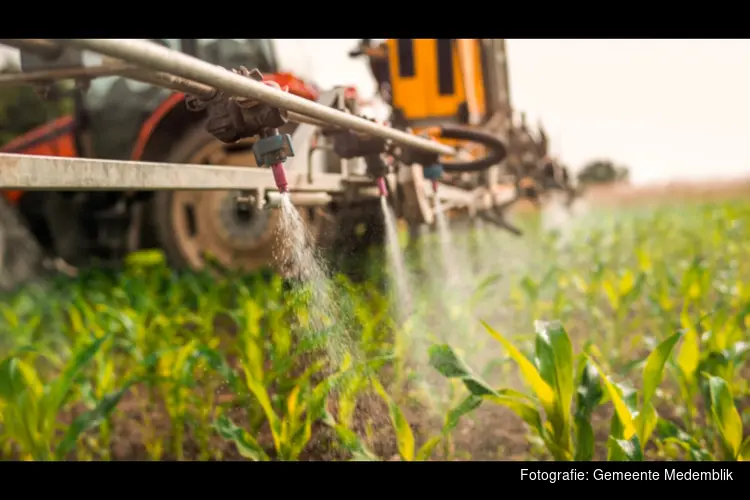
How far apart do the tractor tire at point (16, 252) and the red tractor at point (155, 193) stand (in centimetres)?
36

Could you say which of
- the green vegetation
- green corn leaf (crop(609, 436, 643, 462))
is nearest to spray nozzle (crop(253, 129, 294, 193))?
the green vegetation

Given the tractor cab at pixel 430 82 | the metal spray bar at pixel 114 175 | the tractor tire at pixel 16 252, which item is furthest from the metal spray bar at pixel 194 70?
the tractor tire at pixel 16 252

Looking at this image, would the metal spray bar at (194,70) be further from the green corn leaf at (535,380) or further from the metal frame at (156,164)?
the green corn leaf at (535,380)

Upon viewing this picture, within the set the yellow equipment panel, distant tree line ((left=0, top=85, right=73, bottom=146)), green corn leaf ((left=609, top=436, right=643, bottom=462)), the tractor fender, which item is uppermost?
distant tree line ((left=0, top=85, right=73, bottom=146))

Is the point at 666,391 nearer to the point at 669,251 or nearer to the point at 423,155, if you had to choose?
the point at 423,155

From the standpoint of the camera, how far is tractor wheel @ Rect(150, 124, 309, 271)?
12.5 ft

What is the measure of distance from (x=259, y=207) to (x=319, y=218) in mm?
949

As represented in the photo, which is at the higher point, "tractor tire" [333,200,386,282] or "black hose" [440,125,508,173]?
"black hose" [440,125,508,173]

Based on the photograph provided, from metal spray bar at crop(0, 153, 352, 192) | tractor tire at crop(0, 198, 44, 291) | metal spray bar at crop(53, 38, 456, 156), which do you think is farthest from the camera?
tractor tire at crop(0, 198, 44, 291)

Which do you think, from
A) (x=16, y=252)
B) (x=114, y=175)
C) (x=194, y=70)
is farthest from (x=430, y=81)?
(x=16, y=252)

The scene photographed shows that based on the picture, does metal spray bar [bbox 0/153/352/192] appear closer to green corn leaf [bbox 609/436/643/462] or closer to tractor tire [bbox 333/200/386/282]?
tractor tire [bbox 333/200/386/282]

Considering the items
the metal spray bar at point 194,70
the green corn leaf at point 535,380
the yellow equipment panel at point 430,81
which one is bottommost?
the green corn leaf at point 535,380

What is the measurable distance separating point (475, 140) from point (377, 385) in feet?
3.87

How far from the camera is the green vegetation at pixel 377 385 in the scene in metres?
1.66
